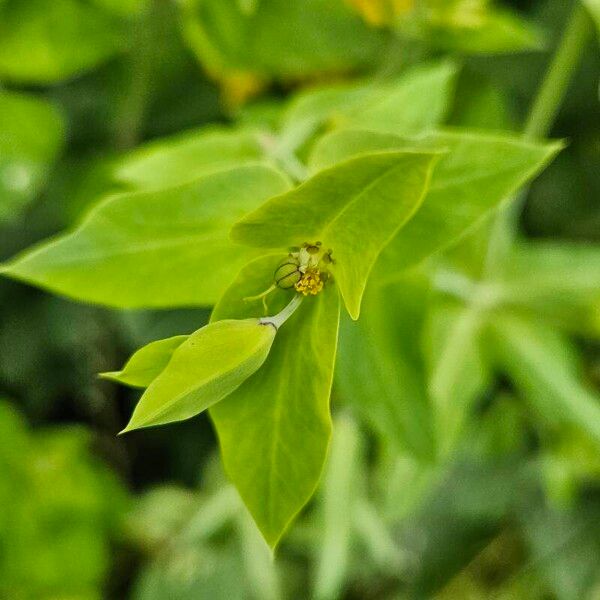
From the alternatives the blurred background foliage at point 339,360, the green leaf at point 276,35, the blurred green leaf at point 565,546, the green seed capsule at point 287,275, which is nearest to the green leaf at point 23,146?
the blurred background foliage at point 339,360

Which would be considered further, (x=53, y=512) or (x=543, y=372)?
(x=53, y=512)

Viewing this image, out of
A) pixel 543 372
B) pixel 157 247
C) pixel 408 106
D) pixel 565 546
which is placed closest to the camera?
pixel 157 247

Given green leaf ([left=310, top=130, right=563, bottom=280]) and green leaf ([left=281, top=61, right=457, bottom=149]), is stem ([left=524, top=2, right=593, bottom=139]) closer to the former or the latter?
green leaf ([left=281, top=61, right=457, bottom=149])

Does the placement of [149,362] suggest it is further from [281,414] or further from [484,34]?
[484,34]

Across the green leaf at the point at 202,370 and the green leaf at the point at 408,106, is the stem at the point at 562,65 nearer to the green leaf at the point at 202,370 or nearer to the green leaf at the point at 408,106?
the green leaf at the point at 408,106

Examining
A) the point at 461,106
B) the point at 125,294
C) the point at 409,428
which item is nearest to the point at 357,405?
the point at 409,428

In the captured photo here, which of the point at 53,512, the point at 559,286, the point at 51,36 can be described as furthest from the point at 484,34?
the point at 53,512

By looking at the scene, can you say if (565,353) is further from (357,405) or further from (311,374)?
(311,374)
